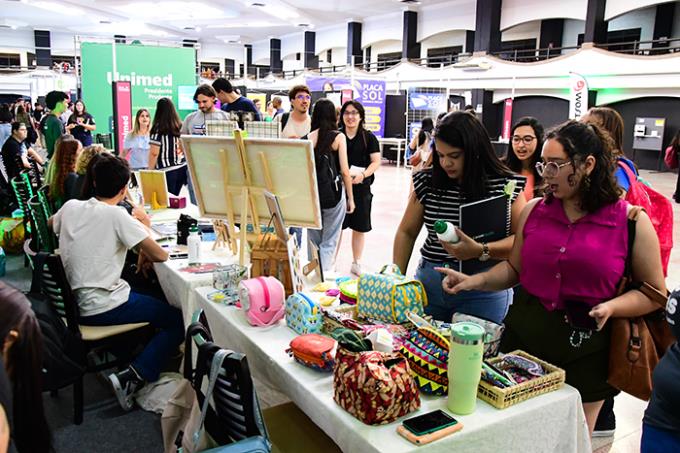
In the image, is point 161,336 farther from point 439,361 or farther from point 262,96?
point 262,96

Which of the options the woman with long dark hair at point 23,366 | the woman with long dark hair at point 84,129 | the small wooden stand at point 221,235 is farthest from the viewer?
the woman with long dark hair at point 84,129

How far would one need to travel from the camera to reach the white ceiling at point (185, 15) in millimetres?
18906

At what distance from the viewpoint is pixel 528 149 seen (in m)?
3.15

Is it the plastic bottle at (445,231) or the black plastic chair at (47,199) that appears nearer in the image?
the plastic bottle at (445,231)

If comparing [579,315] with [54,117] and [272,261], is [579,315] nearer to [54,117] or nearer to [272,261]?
[272,261]

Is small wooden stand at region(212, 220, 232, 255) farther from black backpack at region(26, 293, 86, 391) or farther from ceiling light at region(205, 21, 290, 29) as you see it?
ceiling light at region(205, 21, 290, 29)

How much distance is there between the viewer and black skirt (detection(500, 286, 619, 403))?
1.77m

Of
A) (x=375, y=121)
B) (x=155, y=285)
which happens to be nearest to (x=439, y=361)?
(x=155, y=285)

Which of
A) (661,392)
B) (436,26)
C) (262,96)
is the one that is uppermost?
(436,26)

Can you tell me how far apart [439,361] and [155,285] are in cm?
233

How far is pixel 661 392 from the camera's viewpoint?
56.9 inches

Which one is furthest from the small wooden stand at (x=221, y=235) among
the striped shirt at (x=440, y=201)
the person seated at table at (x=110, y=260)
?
the striped shirt at (x=440, y=201)

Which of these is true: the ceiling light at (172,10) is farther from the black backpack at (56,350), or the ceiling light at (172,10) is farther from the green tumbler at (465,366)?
the green tumbler at (465,366)

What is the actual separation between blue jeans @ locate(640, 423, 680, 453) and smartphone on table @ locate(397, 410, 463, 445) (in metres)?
0.52
